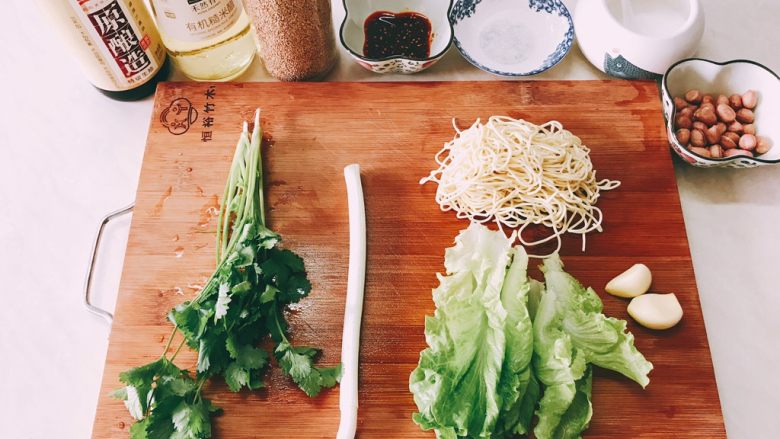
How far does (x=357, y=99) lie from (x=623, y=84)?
0.89 m

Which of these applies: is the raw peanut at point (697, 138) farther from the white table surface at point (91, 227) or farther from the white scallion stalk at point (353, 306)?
the white scallion stalk at point (353, 306)

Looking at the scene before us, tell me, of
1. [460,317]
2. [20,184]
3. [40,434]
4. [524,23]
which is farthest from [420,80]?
[40,434]

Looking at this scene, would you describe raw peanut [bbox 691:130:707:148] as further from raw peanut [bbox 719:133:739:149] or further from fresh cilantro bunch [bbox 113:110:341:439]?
fresh cilantro bunch [bbox 113:110:341:439]

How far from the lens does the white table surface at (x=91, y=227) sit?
5.57 feet

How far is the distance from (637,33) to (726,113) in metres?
0.37

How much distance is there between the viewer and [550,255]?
1681mm

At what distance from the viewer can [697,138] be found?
1.84 m

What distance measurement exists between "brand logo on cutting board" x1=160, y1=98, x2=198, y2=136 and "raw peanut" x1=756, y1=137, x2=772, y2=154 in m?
1.77

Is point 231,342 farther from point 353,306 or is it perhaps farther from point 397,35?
point 397,35

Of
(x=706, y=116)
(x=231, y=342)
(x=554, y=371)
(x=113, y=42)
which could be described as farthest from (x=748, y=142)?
(x=113, y=42)

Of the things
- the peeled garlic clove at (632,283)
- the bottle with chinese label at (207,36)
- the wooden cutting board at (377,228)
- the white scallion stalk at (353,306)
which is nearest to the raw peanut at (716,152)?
the wooden cutting board at (377,228)

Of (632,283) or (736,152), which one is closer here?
(632,283)

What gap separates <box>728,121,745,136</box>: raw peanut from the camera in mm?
1836

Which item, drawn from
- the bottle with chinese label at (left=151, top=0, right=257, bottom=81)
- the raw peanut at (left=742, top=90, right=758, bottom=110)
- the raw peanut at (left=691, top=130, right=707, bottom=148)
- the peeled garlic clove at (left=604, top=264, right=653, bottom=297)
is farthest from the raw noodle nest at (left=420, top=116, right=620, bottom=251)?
the bottle with chinese label at (left=151, top=0, right=257, bottom=81)
